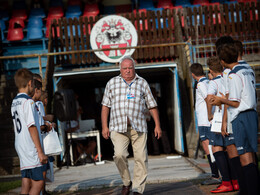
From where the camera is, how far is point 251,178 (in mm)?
4121

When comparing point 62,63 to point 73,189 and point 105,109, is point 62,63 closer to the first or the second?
point 73,189

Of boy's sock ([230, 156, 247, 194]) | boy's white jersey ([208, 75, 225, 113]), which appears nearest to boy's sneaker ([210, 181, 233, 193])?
boy's sock ([230, 156, 247, 194])

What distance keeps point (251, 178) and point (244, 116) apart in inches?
24.1

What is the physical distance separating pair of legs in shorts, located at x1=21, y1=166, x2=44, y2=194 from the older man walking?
1.39 metres

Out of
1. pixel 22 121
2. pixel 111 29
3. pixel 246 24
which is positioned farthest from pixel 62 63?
pixel 22 121

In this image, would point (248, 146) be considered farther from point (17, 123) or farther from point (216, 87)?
point (17, 123)

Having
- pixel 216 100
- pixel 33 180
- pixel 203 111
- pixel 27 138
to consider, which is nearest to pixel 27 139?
pixel 27 138

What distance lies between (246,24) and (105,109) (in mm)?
9214

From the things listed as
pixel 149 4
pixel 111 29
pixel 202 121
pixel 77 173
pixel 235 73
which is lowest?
pixel 77 173

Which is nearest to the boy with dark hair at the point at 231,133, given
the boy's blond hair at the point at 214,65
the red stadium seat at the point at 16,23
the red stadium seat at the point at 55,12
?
the boy's blond hair at the point at 214,65

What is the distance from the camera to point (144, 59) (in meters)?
13.0

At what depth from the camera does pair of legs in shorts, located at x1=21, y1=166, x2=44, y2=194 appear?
446 centimetres

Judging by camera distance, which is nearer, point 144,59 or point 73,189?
point 73,189

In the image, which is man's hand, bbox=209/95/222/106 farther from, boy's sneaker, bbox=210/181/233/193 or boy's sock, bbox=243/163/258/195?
boy's sneaker, bbox=210/181/233/193
